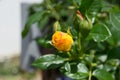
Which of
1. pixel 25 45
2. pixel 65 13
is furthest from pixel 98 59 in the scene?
pixel 25 45

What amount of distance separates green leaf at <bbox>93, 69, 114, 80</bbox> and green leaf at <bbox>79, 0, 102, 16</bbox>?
12cm

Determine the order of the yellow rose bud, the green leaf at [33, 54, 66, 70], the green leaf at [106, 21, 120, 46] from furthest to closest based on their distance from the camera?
the green leaf at [106, 21, 120, 46]
the green leaf at [33, 54, 66, 70]
the yellow rose bud

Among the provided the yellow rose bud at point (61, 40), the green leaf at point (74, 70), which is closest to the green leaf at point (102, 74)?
the green leaf at point (74, 70)

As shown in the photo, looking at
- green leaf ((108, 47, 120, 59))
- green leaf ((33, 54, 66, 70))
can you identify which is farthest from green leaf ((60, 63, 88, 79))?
green leaf ((108, 47, 120, 59))

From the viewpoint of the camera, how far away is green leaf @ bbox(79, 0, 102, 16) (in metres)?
0.78

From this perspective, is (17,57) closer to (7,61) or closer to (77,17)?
(7,61)

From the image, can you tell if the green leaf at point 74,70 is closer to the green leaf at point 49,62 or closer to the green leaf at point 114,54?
the green leaf at point 49,62

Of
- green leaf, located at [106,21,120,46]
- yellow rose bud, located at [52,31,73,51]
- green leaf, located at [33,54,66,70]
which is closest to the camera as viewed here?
yellow rose bud, located at [52,31,73,51]

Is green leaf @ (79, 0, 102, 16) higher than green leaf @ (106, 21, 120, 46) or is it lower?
higher

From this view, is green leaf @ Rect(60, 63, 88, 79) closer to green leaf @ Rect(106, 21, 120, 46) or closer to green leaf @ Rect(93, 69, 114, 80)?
green leaf @ Rect(93, 69, 114, 80)

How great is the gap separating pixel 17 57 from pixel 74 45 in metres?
3.90

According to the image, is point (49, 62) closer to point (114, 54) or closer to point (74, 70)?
point (74, 70)

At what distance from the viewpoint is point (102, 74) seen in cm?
82

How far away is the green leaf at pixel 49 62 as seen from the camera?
80 centimetres
